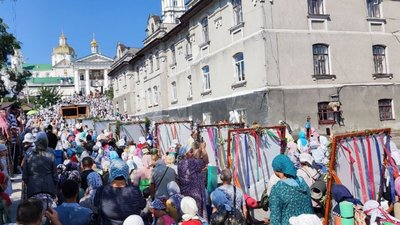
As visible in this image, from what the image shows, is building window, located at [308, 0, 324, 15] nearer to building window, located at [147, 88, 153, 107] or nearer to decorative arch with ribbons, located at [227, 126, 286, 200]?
decorative arch with ribbons, located at [227, 126, 286, 200]

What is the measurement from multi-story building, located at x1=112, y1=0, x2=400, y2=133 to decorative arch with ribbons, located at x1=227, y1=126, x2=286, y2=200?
9.76 m

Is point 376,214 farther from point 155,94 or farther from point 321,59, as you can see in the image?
point 155,94

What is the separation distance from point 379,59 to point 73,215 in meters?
21.2

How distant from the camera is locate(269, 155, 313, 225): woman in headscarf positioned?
4637 mm

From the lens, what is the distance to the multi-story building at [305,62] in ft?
63.1

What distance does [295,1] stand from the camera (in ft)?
64.8

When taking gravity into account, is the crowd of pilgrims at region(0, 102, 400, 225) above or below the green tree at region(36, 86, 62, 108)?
below

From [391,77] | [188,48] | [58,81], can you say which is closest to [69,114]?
[188,48]

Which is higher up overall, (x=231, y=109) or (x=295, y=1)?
(x=295, y=1)

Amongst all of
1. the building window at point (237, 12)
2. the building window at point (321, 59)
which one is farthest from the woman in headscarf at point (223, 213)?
the building window at point (237, 12)

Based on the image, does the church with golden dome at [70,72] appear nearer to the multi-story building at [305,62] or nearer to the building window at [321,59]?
the multi-story building at [305,62]

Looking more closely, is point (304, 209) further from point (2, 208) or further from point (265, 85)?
point (265, 85)

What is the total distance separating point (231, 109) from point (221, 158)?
10765mm

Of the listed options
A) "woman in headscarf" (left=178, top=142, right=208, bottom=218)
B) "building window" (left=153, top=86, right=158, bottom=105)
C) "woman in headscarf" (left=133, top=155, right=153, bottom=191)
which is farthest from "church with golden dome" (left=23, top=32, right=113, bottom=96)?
"woman in headscarf" (left=178, top=142, right=208, bottom=218)
